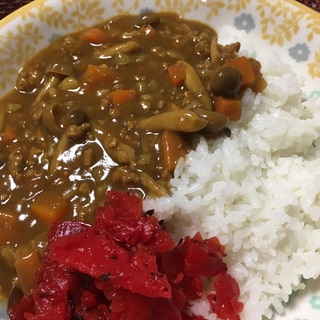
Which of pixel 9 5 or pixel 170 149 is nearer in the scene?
pixel 170 149

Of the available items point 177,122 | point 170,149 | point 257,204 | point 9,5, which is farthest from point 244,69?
point 9,5

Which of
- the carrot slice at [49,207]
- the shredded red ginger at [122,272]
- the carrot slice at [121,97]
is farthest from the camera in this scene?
the carrot slice at [121,97]

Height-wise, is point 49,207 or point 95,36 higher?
point 95,36

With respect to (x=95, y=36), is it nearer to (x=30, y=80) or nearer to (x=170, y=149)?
(x=30, y=80)

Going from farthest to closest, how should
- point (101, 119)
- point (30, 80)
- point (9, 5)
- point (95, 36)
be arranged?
point (9, 5) → point (95, 36) → point (30, 80) → point (101, 119)

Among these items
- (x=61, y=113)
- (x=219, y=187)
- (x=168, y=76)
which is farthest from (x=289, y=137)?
(x=61, y=113)

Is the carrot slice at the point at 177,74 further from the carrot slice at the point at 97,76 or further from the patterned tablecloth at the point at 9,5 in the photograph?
the patterned tablecloth at the point at 9,5

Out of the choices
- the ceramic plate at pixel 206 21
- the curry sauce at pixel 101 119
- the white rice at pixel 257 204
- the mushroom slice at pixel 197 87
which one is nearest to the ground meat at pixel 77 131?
the curry sauce at pixel 101 119
